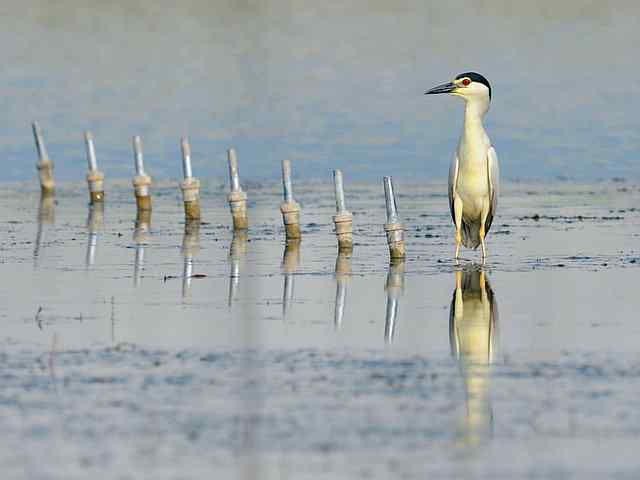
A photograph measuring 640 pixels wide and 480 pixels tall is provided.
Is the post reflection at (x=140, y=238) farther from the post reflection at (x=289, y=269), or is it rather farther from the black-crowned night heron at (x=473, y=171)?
the black-crowned night heron at (x=473, y=171)

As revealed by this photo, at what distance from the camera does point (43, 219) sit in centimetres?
2630

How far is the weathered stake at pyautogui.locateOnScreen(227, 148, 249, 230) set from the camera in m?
23.7

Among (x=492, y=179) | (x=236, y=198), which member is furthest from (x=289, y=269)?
(x=236, y=198)

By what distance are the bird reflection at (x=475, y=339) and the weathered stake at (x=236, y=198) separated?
4608 mm

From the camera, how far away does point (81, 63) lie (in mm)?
61062

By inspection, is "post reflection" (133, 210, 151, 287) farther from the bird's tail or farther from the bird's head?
the bird's head

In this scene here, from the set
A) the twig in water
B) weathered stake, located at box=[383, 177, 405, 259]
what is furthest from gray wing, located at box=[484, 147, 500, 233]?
the twig in water

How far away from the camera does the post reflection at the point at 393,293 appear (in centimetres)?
1537

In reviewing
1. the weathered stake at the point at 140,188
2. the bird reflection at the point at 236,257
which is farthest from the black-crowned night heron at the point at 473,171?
the weathered stake at the point at 140,188

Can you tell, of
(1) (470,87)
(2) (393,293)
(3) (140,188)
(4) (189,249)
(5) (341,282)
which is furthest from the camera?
(3) (140,188)

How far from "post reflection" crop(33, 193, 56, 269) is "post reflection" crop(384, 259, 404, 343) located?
12.1 ft

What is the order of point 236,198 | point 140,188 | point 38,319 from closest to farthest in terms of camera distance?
point 38,319
point 236,198
point 140,188

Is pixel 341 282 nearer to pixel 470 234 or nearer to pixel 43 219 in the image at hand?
pixel 470 234

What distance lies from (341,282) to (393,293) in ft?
3.35
